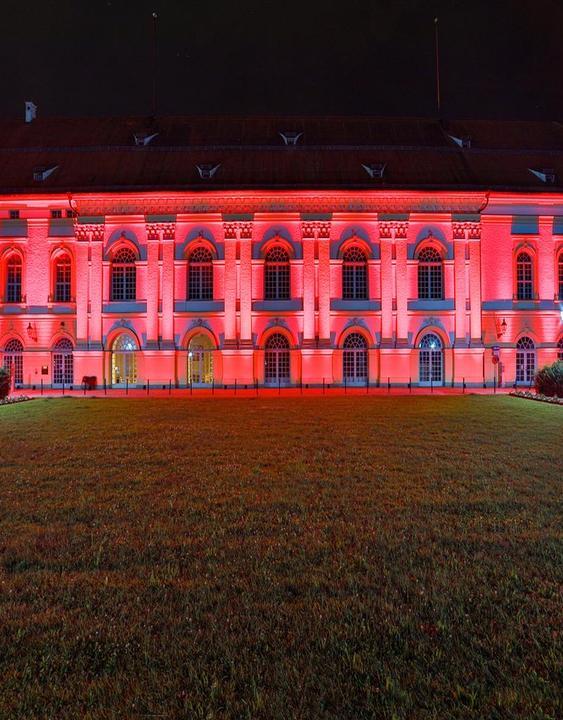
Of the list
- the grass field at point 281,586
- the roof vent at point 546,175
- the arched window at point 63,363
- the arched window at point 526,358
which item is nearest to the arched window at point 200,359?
the arched window at point 63,363

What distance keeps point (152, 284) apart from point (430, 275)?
59.2 ft

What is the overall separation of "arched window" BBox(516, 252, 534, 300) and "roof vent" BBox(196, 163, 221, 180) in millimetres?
20734

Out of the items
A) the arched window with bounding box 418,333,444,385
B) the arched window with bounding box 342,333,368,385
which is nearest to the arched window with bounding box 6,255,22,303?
the arched window with bounding box 342,333,368,385

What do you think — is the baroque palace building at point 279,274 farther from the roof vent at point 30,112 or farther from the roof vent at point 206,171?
the roof vent at point 30,112

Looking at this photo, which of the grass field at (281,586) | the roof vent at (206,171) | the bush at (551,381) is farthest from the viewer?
the roof vent at (206,171)

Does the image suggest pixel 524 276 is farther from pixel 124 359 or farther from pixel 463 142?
pixel 124 359

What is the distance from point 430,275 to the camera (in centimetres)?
3203

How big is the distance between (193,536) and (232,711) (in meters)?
2.84

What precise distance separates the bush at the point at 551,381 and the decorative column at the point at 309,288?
13050 millimetres

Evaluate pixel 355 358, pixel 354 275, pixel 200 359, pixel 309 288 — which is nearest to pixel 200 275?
pixel 200 359

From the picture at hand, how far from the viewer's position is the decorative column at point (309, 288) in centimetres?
3114

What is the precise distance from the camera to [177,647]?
11.3 ft

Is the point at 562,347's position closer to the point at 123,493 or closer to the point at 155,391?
→ the point at 155,391

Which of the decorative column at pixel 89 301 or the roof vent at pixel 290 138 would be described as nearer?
the decorative column at pixel 89 301
